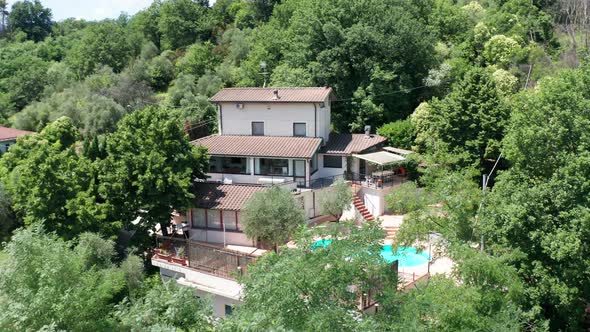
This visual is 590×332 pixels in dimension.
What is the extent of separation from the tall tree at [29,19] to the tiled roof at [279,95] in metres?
80.5

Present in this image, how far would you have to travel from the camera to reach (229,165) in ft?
118

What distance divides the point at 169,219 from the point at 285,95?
12.8 meters

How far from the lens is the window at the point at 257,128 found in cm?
3744

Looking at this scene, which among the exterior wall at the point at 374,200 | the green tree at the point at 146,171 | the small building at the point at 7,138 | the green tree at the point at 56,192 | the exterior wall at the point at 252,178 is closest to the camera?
the green tree at the point at 56,192

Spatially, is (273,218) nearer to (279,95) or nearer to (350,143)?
(350,143)

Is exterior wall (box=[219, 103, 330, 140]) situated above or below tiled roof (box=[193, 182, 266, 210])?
above

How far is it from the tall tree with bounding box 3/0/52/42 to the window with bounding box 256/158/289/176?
85749 mm

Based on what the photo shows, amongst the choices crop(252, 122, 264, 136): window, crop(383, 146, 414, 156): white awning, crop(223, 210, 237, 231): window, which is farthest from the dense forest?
crop(252, 122, 264, 136): window

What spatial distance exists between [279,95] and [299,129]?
276cm

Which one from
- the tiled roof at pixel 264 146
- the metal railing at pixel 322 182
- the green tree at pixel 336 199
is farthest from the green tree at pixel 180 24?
the green tree at pixel 336 199

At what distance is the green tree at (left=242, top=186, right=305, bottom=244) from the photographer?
2569 centimetres

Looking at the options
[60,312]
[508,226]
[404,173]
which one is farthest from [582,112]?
[60,312]

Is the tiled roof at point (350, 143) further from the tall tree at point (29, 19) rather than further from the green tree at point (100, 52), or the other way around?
the tall tree at point (29, 19)

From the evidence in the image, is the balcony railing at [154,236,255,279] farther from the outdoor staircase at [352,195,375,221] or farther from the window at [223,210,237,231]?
the outdoor staircase at [352,195,375,221]
